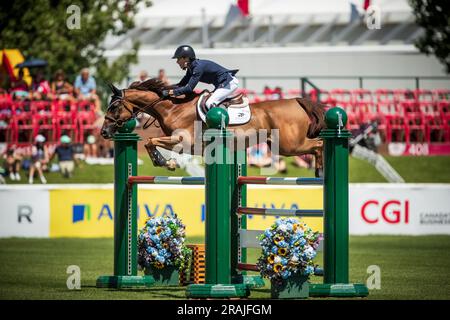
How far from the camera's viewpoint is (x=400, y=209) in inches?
755

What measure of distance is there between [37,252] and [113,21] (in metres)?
10.8

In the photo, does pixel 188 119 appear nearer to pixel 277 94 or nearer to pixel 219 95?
pixel 219 95

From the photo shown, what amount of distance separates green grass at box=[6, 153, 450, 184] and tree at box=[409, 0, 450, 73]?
123 inches

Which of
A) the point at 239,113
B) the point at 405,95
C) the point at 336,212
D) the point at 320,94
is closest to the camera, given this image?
the point at 336,212

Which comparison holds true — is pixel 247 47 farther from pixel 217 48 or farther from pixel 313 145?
pixel 313 145

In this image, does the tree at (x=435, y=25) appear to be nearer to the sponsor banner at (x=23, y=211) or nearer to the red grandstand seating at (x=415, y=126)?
the red grandstand seating at (x=415, y=126)

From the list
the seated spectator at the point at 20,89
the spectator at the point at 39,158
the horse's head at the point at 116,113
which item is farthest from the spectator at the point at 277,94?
the horse's head at the point at 116,113

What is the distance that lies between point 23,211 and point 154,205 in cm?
215

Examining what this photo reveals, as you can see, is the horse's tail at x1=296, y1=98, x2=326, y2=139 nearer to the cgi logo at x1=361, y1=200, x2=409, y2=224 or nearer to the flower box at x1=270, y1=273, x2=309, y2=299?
the flower box at x1=270, y1=273, x2=309, y2=299

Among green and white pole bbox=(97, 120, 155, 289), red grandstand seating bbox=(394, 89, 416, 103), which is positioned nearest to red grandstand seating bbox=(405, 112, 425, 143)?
red grandstand seating bbox=(394, 89, 416, 103)

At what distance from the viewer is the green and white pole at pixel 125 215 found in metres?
11.4

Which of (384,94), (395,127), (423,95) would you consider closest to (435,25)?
(423,95)

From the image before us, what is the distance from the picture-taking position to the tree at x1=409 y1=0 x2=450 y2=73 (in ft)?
80.5

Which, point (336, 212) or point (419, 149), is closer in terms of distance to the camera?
point (336, 212)
